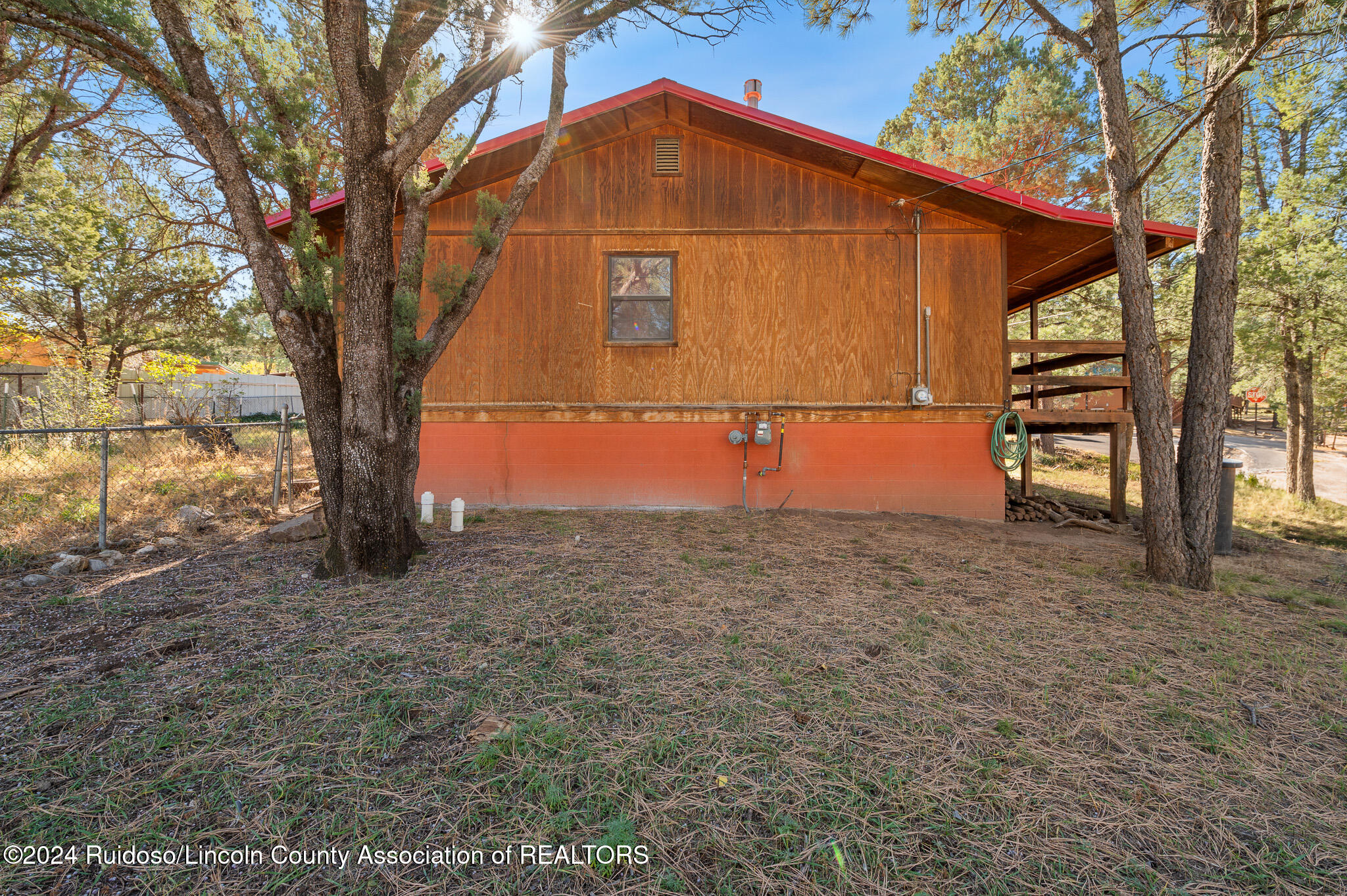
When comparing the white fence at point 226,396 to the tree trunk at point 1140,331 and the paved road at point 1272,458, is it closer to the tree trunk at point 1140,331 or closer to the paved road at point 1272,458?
the tree trunk at point 1140,331

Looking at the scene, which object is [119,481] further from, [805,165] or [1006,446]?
[1006,446]

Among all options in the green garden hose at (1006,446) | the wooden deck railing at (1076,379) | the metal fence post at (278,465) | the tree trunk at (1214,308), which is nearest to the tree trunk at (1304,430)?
the wooden deck railing at (1076,379)

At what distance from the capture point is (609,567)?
4156 mm

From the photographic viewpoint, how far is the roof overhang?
576cm

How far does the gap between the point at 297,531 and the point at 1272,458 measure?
85.5 feet

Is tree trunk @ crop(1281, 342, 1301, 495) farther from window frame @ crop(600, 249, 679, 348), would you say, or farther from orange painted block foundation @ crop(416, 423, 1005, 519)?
window frame @ crop(600, 249, 679, 348)

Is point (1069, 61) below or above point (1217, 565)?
above

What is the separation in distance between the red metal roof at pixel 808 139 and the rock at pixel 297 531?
10.8 feet

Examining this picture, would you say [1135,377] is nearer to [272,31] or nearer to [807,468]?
[807,468]

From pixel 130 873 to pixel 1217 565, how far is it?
736 centimetres

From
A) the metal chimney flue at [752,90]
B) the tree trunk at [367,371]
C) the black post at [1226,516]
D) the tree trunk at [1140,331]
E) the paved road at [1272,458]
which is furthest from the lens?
the paved road at [1272,458]

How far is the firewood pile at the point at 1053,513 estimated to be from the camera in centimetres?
654

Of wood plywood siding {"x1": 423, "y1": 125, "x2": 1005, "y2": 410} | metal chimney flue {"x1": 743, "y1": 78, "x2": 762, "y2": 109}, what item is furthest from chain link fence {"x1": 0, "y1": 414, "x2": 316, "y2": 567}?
metal chimney flue {"x1": 743, "y1": 78, "x2": 762, "y2": 109}

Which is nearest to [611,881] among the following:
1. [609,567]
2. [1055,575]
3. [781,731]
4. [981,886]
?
[781,731]
